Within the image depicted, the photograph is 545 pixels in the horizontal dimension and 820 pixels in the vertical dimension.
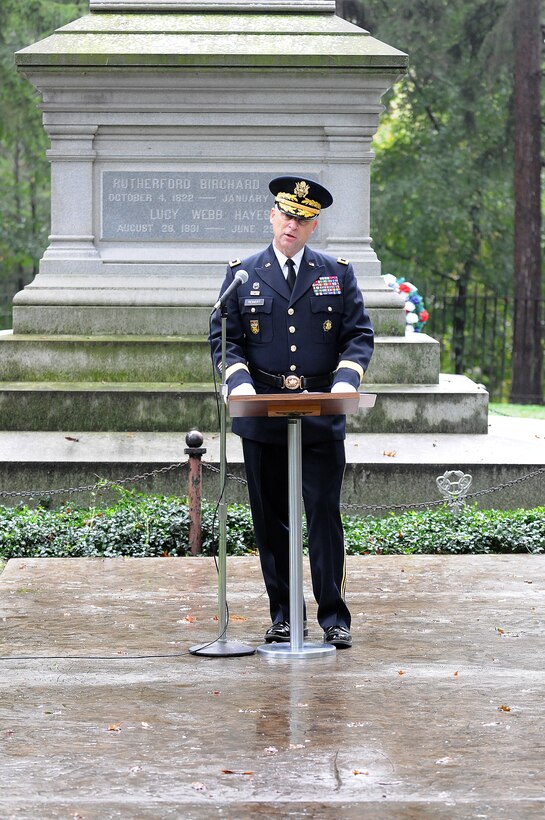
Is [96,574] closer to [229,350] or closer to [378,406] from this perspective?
[229,350]

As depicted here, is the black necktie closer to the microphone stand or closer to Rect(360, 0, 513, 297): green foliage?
the microphone stand

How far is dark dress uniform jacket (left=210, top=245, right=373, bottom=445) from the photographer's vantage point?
20.4 feet

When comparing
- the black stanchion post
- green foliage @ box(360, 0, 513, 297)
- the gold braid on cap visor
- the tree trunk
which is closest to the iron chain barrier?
the black stanchion post

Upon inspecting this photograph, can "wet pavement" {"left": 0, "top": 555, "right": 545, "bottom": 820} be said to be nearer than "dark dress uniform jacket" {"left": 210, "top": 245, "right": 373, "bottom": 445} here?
Yes

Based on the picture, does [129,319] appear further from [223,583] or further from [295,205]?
[223,583]

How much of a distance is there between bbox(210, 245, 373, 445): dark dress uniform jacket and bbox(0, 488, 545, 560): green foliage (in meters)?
2.40

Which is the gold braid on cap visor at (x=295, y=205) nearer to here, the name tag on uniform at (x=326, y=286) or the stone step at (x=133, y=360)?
the name tag on uniform at (x=326, y=286)

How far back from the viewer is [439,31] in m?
25.7

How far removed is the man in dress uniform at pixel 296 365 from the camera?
620 cm

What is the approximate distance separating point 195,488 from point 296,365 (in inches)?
96.0

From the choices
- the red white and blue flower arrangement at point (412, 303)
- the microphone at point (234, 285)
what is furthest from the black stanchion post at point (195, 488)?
the red white and blue flower arrangement at point (412, 303)

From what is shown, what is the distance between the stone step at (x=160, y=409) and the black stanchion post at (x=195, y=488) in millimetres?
1923

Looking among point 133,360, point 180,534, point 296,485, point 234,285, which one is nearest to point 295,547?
point 296,485

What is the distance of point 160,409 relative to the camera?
1055 centimetres
